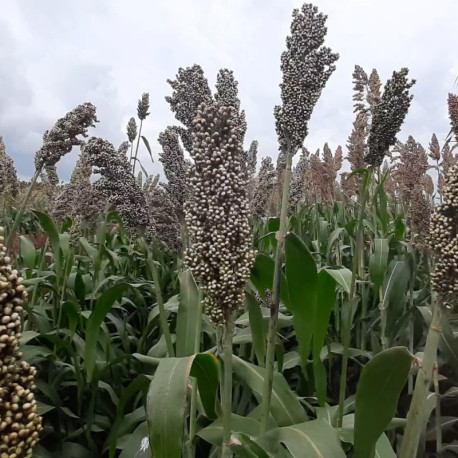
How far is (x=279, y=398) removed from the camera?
1.86 meters

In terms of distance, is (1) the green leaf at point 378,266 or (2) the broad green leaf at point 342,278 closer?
(2) the broad green leaf at point 342,278

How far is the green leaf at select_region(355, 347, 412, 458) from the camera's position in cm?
135

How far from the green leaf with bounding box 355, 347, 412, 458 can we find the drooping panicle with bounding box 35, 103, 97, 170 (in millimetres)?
2157

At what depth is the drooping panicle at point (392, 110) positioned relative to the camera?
7.65 feet

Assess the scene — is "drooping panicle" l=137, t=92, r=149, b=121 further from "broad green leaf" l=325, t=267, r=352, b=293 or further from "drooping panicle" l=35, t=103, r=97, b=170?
"broad green leaf" l=325, t=267, r=352, b=293

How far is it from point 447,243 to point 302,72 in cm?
83

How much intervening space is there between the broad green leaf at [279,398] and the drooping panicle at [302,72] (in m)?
0.83

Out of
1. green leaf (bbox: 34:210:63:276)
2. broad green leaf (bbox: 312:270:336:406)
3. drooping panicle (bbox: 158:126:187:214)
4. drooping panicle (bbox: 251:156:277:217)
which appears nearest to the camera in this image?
broad green leaf (bbox: 312:270:336:406)

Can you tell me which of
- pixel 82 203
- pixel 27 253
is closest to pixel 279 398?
pixel 27 253

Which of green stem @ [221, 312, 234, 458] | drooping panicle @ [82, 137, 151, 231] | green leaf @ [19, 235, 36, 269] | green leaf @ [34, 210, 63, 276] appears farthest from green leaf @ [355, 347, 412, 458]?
green leaf @ [19, 235, 36, 269]

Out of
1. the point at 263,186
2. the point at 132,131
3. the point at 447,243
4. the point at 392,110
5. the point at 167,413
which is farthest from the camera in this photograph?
the point at 263,186

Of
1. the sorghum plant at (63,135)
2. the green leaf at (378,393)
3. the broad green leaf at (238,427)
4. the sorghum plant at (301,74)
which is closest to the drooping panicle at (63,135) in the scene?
the sorghum plant at (63,135)

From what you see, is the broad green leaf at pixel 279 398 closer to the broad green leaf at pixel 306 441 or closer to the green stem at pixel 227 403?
the broad green leaf at pixel 306 441

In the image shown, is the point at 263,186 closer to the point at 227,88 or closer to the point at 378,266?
the point at 378,266
